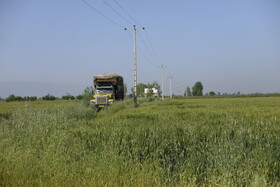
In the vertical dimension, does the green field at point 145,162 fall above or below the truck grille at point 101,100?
below

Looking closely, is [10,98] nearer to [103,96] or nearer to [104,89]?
[104,89]

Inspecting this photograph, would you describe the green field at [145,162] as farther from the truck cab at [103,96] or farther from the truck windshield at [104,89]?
the truck windshield at [104,89]

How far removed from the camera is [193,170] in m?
5.03

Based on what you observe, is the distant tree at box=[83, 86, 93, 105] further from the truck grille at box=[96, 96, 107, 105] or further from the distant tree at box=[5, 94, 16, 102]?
the distant tree at box=[5, 94, 16, 102]

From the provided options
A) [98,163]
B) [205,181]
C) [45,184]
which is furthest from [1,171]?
[205,181]

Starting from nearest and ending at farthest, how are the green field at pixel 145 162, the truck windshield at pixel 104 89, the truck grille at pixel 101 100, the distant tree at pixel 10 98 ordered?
1. the green field at pixel 145 162
2. the truck grille at pixel 101 100
3. the truck windshield at pixel 104 89
4. the distant tree at pixel 10 98

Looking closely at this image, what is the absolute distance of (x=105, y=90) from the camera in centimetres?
2803

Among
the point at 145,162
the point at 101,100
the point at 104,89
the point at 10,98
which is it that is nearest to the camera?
the point at 145,162

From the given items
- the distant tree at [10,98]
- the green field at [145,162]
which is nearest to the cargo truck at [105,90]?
the green field at [145,162]

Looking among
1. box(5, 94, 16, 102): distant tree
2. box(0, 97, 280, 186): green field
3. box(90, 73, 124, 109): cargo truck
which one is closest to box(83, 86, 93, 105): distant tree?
box(90, 73, 124, 109): cargo truck

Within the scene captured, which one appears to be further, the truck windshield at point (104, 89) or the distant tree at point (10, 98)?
the distant tree at point (10, 98)

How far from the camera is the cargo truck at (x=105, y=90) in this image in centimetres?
2669

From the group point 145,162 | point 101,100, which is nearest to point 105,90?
point 101,100

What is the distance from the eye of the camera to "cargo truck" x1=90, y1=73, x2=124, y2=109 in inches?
1051
